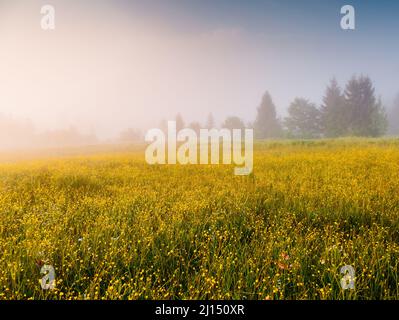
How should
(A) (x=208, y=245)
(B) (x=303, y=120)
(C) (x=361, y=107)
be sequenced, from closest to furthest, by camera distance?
(A) (x=208, y=245) < (C) (x=361, y=107) < (B) (x=303, y=120)

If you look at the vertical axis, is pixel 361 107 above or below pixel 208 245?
above

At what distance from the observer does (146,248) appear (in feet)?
9.80

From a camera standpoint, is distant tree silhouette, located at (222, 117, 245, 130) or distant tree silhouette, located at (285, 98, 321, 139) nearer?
distant tree silhouette, located at (285, 98, 321, 139)

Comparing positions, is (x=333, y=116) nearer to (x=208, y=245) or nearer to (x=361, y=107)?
(x=361, y=107)

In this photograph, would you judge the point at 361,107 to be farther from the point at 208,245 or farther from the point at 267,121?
the point at 208,245

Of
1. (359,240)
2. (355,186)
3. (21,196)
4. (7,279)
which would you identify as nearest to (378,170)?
(355,186)

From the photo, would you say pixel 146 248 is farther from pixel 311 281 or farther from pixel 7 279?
pixel 311 281

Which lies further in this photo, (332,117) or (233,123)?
(233,123)

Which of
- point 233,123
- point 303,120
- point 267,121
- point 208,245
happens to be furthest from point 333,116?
point 208,245

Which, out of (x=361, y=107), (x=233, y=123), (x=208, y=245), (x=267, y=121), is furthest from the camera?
(x=233, y=123)

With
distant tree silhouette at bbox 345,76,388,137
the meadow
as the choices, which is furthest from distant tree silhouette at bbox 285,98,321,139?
the meadow

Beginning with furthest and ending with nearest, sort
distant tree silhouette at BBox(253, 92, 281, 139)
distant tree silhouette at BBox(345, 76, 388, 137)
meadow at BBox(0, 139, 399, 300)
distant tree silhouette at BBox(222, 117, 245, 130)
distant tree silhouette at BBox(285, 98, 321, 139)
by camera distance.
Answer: distant tree silhouette at BBox(222, 117, 245, 130), distant tree silhouette at BBox(253, 92, 281, 139), distant tree silhouette at BBox(285, 98, 321, 139), distant tree silhouette at BBox(345, 76, 388, 137), meadow at BBox(0, 139, 399, 300)

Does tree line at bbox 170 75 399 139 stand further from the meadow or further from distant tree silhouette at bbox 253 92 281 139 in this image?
the meadow
